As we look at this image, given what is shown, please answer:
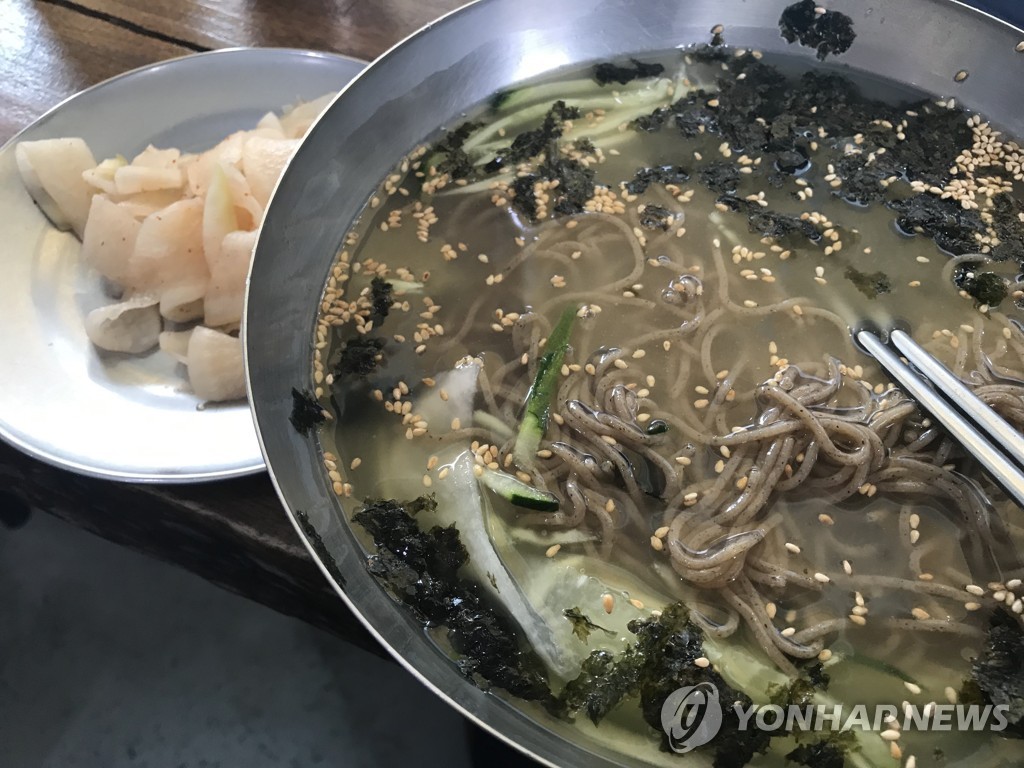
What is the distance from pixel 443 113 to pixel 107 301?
136cm

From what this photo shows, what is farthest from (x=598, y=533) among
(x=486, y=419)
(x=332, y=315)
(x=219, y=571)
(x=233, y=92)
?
(x=233, y=92)

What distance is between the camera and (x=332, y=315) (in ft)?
6.91

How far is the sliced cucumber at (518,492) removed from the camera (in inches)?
73.1

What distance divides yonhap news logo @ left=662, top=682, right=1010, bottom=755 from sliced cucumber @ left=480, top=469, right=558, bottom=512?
1.74 ft

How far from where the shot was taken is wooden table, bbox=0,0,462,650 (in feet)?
7.46

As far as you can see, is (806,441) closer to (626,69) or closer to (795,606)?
(795,606)

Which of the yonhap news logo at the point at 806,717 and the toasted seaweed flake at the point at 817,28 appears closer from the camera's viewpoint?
the yonhap news logo at the point at 806,717

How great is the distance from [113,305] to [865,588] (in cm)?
247

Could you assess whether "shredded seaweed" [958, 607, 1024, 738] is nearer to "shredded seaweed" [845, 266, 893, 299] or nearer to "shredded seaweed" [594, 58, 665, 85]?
"shredded seaweed" [845, 266, 893, 299]

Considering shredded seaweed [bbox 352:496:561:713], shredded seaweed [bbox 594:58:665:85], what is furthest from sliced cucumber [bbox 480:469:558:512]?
shredded seaweed [bbox 594:58:665:85]

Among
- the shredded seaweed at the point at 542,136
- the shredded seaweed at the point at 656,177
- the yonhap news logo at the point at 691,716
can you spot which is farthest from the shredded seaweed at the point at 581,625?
the shredded seaweed at the point at 542,136

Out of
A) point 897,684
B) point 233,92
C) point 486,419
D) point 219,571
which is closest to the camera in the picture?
point 897,684

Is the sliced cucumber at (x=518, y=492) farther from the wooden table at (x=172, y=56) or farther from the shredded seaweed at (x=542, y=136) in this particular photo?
the shredded seaweed at (x=542, y=136)

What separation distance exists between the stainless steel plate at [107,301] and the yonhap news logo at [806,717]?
1348 millimetres
